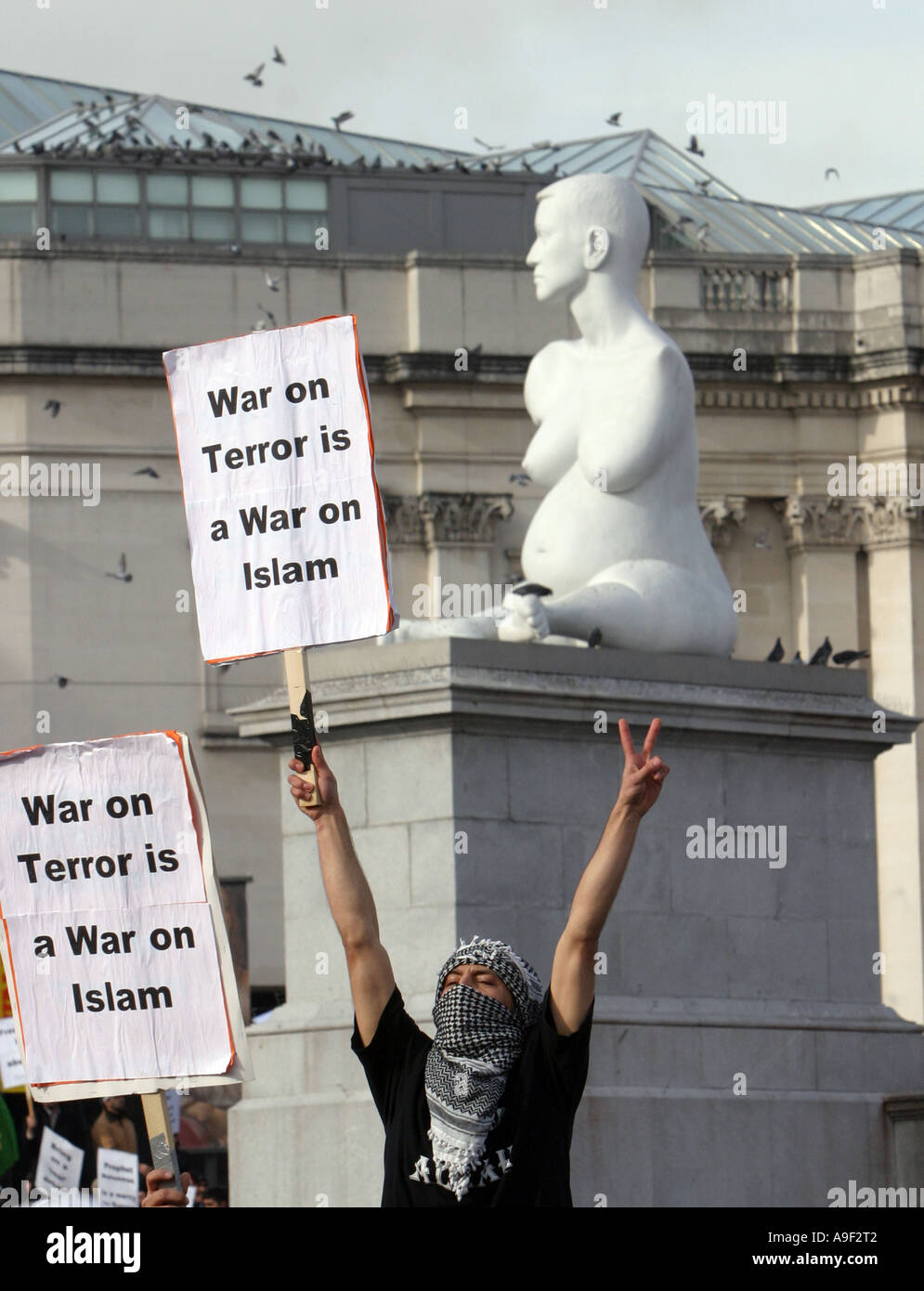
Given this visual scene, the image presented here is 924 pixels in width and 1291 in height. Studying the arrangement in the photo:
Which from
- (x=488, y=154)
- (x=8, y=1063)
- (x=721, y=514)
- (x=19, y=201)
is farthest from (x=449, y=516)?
(x=8, y=1063)

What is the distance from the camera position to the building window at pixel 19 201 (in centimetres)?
4531

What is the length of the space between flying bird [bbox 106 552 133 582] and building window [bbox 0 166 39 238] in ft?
19.5

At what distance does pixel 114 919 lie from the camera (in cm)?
852

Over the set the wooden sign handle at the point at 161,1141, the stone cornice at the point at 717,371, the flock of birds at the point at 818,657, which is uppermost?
the stone cornice at the point at 717,371

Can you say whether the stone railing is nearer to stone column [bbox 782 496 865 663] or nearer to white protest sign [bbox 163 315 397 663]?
stone column [bbox 782 496 865 663]

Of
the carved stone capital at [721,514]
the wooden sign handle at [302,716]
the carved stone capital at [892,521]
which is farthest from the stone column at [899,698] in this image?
the wooden sign handle at [302,716]

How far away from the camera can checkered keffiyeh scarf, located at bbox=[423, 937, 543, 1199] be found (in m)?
7.61

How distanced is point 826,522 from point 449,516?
5.47 m

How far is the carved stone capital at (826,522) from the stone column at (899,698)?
19cm

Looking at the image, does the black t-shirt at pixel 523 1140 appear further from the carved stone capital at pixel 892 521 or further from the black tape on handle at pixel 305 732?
the carved stone capital at pixel 892 521

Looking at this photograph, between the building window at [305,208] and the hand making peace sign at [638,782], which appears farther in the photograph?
the building window at [305,208]

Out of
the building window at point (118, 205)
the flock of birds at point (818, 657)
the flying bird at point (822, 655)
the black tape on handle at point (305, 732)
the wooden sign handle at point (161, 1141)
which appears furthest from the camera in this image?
the building window at point (118, 205)

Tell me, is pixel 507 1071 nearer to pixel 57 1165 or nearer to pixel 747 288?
pixel 57 1165
